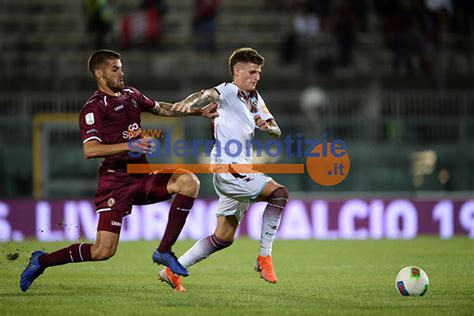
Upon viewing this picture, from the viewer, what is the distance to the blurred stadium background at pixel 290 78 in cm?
1964

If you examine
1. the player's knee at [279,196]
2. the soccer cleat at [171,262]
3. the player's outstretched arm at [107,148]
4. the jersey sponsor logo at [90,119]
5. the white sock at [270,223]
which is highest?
the jersey sponsor logo at [90,119]

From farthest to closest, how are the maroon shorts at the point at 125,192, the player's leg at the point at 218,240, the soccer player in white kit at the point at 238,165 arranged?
the player's leg at the point at 218,240 → the soccer player in white kit at the point at 238,165 → the maroon shorts at the point at 125,192

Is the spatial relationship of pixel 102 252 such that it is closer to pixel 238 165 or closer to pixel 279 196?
pixel 238 165

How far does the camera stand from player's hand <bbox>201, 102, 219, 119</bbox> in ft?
31.0

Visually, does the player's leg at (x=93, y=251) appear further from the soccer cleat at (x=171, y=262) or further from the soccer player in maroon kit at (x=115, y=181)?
the soccer cleat at (x=171, y=262)

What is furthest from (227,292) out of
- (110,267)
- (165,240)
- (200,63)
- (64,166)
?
(200,63)

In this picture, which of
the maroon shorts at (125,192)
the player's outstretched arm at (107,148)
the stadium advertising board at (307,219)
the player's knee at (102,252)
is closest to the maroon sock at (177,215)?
the maroon shorts at (125,192)

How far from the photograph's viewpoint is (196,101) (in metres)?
9.35

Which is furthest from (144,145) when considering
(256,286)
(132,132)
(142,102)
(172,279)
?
(256,286)

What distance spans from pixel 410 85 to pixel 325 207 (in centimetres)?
471

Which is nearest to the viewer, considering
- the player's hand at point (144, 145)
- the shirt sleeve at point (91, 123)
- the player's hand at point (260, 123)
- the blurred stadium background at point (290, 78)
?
the player's hand at point (144, 145)

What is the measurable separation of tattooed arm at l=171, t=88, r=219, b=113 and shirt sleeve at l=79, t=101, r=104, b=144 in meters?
0.73

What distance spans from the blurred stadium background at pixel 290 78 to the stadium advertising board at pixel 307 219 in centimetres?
13

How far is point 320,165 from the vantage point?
1938cm
